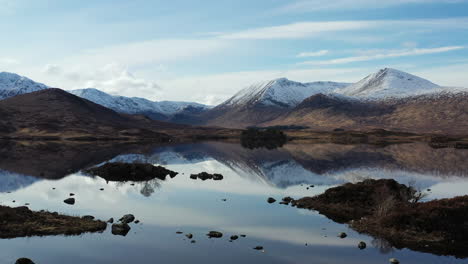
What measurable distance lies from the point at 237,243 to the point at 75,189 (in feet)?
138

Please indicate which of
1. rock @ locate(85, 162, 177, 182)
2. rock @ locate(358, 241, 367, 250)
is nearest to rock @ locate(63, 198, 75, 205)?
rock @ locate(85, 162, 177, 182)

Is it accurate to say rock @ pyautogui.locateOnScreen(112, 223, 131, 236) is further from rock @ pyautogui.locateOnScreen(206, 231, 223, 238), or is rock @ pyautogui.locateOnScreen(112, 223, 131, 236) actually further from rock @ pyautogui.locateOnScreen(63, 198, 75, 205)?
rock @ pyautogui.locateOnScreen(63, 198, 75, 205)

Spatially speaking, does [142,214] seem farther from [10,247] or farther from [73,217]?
[10,247]

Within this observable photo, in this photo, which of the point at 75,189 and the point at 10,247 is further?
the point at 75,189

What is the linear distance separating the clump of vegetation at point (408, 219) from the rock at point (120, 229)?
2464cm

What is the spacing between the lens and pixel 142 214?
52594 mm

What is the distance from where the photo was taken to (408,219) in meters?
45.0

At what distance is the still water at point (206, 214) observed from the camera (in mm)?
37000

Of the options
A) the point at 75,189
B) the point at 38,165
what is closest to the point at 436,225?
the point at 75,189

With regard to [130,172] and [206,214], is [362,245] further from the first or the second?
[130,172]

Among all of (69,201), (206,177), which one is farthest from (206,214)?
(206,177)

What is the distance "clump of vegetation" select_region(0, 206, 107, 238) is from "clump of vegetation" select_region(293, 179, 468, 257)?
28.5 metres

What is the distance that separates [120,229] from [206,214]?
41.5 feet

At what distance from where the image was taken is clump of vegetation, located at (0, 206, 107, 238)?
42.4 meters
